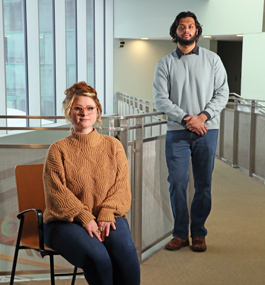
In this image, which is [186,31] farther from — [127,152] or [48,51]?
[48,51]

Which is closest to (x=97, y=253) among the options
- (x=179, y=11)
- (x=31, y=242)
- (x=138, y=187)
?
(x=31, y=242)

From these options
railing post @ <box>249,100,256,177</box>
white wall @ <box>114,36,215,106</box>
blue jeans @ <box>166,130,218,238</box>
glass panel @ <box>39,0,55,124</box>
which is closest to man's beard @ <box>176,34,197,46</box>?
blue jeans @ <box>166,130,218,238</box>

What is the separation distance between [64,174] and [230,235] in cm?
246

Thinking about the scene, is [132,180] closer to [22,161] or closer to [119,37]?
[22,161]

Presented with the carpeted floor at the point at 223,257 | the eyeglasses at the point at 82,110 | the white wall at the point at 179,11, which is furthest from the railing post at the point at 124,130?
the white wall at the point at 179,11

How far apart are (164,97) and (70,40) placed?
10459mm

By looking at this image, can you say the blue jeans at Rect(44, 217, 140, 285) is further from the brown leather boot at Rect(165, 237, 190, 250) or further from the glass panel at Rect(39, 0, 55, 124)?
the glass panel at Rect(39, 0, 55, 124)

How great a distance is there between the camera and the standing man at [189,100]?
11.5 feet

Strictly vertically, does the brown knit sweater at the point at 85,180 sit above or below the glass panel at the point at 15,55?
below

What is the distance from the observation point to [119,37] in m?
15.5

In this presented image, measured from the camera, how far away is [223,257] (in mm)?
3684

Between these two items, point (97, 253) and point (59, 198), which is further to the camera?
point (59, 198)

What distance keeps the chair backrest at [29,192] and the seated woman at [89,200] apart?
1.16ft

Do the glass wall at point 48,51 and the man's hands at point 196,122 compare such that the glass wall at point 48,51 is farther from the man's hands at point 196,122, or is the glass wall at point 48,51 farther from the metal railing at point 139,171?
the man's hands at point 196,122
